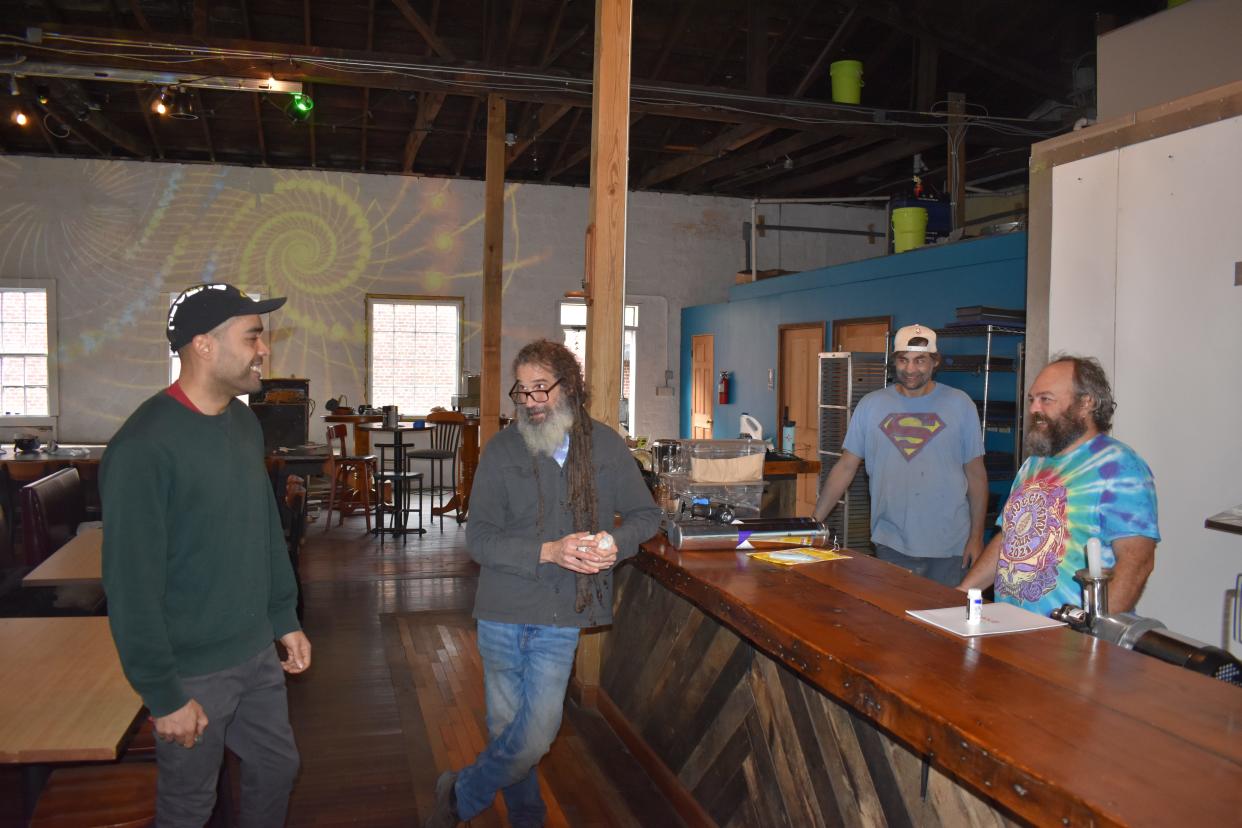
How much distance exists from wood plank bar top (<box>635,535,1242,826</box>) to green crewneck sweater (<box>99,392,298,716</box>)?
3.96 ft

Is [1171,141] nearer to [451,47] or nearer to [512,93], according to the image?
[512,93]

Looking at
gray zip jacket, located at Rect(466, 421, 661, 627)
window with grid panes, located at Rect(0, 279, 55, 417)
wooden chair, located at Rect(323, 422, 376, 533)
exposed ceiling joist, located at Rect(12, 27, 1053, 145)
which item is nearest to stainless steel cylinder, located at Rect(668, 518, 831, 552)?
gray zip jacket, located at Rect(466, 421, 661, 627)

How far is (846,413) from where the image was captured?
8.26 meters

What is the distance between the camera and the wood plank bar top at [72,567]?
319cm

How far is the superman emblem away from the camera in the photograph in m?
3.75

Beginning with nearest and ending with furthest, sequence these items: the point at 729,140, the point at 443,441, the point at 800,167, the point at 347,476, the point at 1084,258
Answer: the point at 1084,258 < the point at 443,441 < the point at 347,476 < the point at 729,140 < the point at 800,167

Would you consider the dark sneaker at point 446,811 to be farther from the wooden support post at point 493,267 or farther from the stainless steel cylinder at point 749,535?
the wooden support post at point 493,267

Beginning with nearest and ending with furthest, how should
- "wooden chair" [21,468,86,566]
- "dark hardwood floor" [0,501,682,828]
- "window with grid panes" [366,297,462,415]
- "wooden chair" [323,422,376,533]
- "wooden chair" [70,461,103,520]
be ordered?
"dark hardwood floor" [0,501,682,828] < "wooden chair" [21,468,86,566] < "wooden chair" [70,461,103,520] < "wooden chair" [323,422,376,533] < "window with grid panes" [366,297,462,415]

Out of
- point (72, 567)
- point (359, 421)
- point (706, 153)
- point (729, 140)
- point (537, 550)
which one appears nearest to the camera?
point (537, 550)

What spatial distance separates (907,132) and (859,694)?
8.60 m

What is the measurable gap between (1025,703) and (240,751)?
181cm

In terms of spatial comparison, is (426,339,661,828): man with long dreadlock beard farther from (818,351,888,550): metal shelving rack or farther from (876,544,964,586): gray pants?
(818,351,888,550): metal shelving rack

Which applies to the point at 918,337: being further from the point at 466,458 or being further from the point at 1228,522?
the point at 466,458

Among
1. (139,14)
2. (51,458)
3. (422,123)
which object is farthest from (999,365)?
(139,14)
